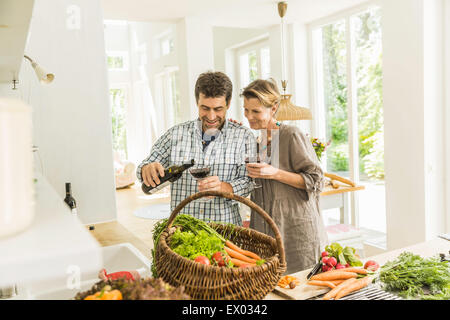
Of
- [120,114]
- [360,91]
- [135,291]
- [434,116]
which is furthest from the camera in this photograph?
[120,114]

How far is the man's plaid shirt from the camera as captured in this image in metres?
1.58

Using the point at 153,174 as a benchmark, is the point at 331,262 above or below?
below

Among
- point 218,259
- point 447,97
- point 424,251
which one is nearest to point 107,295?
point 218,259

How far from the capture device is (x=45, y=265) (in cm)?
21

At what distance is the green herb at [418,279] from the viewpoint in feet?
4.13

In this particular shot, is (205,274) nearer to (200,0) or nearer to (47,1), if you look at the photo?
(47,1)

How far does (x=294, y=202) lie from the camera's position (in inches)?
70.2

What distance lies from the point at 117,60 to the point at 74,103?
27.4 feet

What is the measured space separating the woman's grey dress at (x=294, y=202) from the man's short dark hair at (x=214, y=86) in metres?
0.36

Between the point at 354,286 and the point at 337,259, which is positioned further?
the point at 337,259

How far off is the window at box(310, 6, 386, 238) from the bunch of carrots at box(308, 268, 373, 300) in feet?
9.20

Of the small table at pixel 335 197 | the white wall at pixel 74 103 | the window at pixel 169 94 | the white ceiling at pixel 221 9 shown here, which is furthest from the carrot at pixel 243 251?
the window at pixel 169 94

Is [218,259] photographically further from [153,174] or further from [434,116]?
[434,116]
